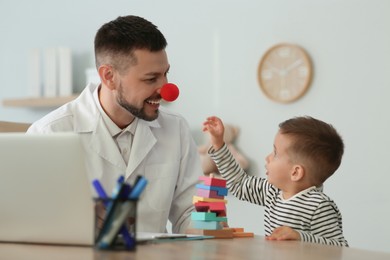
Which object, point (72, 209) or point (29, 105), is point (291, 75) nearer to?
point (29, 105)

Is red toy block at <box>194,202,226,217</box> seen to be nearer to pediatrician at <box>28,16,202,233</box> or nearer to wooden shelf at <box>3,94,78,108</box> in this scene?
pediatrician at <box>28,16,202,233</box>

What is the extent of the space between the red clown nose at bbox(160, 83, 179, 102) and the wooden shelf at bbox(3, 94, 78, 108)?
260cm

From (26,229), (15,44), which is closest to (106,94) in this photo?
(26,229)

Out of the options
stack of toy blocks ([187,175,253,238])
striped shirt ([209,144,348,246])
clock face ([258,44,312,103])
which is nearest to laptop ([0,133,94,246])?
stack of toy blocks ([187,175,253,238])

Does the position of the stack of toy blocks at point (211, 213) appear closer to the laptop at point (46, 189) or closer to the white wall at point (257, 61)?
the laptop at point (46, 189)

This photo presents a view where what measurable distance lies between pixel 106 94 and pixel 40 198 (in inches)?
41.6

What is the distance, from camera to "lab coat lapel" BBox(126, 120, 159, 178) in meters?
2.24

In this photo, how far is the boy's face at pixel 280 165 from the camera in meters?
1.98

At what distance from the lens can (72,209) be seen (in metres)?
1.38

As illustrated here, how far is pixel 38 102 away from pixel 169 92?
2.87 metres

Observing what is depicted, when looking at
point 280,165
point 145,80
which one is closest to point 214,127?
point 280,165

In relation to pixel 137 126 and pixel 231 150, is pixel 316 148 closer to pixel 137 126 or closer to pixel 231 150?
pixel 137 126

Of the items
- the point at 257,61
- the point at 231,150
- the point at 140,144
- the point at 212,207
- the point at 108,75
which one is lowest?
the point at 231,150

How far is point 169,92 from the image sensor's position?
89.2 inches
